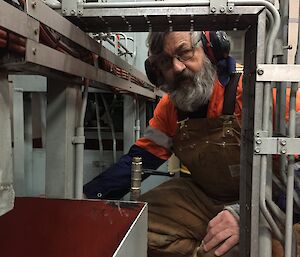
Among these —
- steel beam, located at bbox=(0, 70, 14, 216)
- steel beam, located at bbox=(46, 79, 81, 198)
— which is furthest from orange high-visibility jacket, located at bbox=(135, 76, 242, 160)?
steel beam, located at bbox=(0, 70, 14, 216)

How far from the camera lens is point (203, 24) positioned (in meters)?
0.86

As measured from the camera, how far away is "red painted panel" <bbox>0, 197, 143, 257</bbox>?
82 centimetres

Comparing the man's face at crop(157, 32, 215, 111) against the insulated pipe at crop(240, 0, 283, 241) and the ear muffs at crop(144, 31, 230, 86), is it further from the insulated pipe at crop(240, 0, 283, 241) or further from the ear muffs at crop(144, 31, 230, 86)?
the insulated pipe at crop(240, 0, 283, 241)

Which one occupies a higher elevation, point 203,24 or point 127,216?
point 203,24

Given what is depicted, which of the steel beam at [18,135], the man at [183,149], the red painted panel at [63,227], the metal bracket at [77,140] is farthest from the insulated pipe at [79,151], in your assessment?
the steel beam at [18,135]

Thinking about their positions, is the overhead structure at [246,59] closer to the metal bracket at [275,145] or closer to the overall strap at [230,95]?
the metal bracket at [275,145]

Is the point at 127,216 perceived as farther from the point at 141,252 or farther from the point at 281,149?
the point at 281,149

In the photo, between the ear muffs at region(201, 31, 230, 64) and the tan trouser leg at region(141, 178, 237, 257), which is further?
the tan trouser leg at region(141, 178, 237, 257)

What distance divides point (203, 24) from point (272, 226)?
48cm

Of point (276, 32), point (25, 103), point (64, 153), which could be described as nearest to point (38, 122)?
point (25, 103)

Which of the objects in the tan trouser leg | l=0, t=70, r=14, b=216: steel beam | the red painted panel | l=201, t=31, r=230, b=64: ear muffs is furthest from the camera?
the tan trouser leg

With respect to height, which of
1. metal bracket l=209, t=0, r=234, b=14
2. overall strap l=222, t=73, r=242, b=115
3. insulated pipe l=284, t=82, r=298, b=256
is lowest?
insulated pipe l=284, t=82, r=298, b=256

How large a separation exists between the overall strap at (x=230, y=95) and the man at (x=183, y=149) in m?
0.02

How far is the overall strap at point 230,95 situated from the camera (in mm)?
1320
